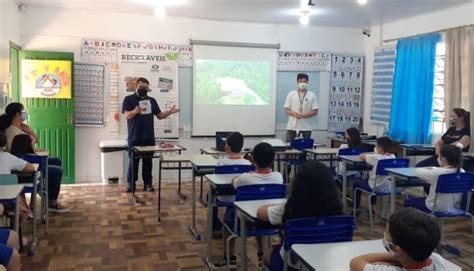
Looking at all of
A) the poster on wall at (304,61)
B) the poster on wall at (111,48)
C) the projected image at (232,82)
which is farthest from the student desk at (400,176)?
the poster on wall at (111,48)

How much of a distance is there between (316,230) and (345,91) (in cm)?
635

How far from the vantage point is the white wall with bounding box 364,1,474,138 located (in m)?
6.31

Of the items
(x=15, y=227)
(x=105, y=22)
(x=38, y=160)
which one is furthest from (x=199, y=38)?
(x=15, y=227)

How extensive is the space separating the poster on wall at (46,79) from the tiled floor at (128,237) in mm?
1547

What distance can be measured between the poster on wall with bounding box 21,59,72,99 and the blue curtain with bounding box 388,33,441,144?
510 cm

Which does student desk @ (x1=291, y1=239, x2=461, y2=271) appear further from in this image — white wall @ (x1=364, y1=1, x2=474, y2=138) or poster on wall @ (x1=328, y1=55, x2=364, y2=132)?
poster on wall @ (x1=328, y1=55, x2=364, y2=132)

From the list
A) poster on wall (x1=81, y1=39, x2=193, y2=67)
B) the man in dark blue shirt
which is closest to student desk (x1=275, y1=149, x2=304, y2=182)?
the man in dark blue shirt

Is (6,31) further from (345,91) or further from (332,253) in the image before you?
(345,91)

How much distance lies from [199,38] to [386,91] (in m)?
3.31

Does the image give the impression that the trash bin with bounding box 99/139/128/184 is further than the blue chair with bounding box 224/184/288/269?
Yes

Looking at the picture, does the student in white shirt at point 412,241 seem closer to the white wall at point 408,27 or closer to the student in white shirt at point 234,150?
the student in white shirt at point 234,150

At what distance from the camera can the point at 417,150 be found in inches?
254

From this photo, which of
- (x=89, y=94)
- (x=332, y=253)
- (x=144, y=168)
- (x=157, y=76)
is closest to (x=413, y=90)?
(x=157, y=76)

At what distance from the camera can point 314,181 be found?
234 centimetres
